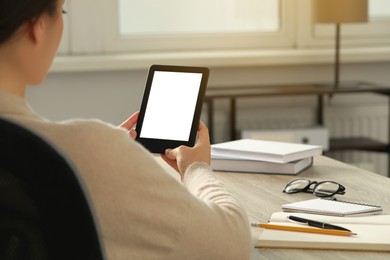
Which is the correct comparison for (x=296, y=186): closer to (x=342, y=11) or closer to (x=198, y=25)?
(x=342, y=11)

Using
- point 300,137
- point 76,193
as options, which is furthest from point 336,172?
point 300,137

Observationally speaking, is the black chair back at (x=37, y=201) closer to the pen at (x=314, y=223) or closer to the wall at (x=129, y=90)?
the pen at (x=314, y=223)

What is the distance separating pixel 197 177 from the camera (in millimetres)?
1596

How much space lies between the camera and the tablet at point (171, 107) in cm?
194

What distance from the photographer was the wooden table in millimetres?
1600

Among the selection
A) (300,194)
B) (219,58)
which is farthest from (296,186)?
(219,58)

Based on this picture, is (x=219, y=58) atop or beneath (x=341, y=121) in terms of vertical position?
atop

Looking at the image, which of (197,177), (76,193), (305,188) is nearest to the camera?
(76,193)

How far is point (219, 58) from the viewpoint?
4.35 meters

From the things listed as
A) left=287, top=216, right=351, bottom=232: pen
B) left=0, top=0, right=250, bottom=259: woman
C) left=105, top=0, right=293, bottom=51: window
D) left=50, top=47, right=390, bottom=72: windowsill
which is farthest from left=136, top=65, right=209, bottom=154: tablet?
left=105, top=0, right=293, bottom=51: window

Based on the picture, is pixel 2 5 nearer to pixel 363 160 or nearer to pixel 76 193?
pixel 76 193

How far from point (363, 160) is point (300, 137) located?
1.99 feet

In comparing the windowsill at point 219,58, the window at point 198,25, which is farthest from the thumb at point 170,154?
the window at point 198,25

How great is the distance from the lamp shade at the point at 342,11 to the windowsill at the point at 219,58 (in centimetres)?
34
